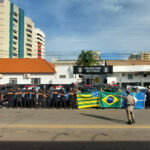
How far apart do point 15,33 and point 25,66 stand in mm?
59507

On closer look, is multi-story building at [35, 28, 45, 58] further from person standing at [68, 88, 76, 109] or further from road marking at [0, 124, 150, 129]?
road marking at [0, 124, 150, 129]

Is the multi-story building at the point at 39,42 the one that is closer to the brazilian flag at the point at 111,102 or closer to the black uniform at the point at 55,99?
the black uniform at the point at 55,99

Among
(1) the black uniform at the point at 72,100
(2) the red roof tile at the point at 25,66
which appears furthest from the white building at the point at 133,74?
(1) the black uniform at the point at 72,100

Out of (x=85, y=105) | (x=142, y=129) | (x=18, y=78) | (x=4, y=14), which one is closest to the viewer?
(x=142, y=129)

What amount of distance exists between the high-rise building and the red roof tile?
99.9 ft

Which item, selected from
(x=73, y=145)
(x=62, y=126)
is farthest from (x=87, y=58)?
(x=73, y=145)

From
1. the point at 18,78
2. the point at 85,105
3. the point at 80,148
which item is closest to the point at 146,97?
the point at 85,105

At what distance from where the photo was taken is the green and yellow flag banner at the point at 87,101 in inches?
426

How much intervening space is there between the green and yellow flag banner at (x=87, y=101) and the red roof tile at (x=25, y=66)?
17.8 meters

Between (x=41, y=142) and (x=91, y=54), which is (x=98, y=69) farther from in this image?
(x=91, y=54)

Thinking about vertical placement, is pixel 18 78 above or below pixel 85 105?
above

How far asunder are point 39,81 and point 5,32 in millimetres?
56402

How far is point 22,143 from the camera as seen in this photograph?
4953 mm

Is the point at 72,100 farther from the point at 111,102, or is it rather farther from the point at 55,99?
the point at 111,102
